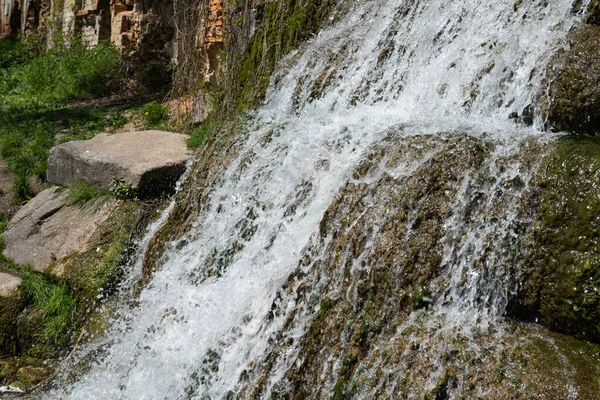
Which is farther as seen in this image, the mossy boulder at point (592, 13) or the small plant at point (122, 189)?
the small plant at point (122, 189)

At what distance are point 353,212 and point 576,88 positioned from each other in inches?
51.5

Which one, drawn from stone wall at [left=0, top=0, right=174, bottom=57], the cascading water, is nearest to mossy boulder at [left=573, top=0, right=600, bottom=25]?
the cascading water

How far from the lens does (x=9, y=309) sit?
4.85 m

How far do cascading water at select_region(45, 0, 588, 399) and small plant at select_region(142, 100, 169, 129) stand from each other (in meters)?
2.45

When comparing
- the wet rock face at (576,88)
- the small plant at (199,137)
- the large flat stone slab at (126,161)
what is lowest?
the large flat stone slab at (126,161)

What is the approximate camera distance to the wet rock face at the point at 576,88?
3.58 m

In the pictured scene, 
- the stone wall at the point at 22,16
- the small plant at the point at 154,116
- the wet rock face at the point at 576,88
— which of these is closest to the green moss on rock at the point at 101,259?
the small plant at the point at 154,116

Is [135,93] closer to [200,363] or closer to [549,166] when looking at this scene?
[200,363]

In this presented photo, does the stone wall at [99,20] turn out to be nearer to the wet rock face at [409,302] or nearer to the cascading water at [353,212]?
the cascading water at [353,212]

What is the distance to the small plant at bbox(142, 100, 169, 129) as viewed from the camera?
7.76m

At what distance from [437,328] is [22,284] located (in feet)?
10.6

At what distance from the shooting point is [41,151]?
7.28m

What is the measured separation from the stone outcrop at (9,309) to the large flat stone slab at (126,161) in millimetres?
1033

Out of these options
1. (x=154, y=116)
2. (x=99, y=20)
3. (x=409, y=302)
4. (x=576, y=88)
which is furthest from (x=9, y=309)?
(x=99, y=20)
